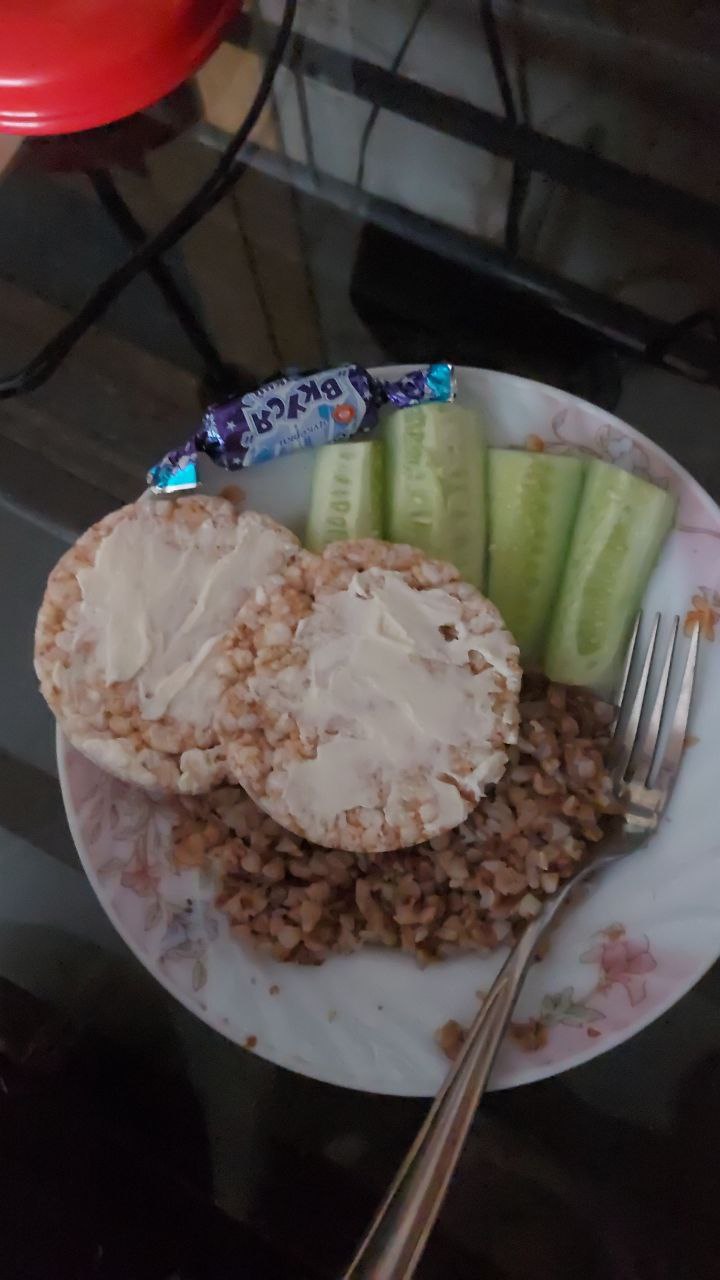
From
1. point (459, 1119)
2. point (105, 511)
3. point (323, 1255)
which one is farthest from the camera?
point (105, 511)

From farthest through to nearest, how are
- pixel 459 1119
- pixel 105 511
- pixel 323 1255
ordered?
pixel 105 511
pixel 323 1255
pixel 459 1119

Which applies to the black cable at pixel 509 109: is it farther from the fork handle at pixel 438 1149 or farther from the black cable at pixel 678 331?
the fork handle at pixel 438 1149

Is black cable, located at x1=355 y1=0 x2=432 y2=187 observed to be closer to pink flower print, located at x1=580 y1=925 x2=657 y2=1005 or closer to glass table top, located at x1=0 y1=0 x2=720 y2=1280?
glass table top, located at x1=0 y1=0 x2=720 y2=1280

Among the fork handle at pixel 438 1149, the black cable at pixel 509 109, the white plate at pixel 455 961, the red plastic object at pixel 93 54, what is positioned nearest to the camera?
the fork handle at pixel 438 1149

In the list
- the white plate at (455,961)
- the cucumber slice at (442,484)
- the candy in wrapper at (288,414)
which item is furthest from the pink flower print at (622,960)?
the candy in wrapper at (288,414)

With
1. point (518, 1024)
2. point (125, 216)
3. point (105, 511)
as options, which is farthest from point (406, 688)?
point (125, 216)

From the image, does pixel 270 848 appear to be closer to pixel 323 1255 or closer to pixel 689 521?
pixel 323 1255
